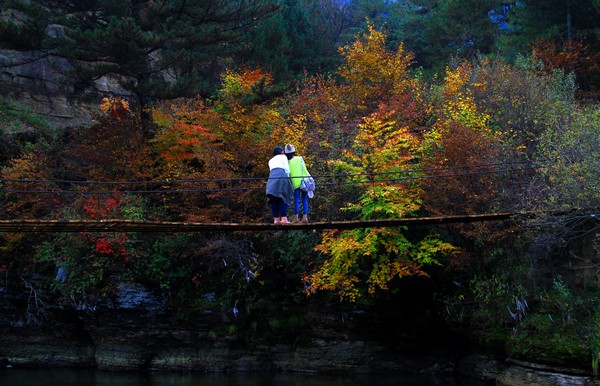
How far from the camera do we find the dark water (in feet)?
48.9

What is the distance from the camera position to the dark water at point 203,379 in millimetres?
14891

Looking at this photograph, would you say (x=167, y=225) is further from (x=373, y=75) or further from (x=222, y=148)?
(x=373, y=75)

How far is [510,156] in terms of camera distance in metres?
14.8

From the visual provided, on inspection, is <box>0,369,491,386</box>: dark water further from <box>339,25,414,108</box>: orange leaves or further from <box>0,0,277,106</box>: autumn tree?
<box>339,25,414,108</box>: orange leaves

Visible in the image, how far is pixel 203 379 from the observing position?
1591cm

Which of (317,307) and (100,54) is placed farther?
(100,54)

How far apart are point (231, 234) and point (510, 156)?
25.9 ft

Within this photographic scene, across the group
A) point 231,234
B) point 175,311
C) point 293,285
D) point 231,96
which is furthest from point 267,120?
point 175,311

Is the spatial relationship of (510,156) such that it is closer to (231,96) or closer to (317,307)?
(317,307)

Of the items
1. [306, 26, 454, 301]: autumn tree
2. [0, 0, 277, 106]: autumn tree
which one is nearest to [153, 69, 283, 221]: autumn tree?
[0, 0, 277, 106]: autumn tree

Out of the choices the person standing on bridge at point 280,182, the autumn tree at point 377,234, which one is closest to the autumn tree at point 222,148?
the autumn tree at point 377,234

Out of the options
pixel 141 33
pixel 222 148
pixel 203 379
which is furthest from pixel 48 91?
pixel 203 379

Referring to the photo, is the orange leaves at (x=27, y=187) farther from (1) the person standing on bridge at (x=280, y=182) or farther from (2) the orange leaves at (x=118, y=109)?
(1) the person standing on bridge at (x=280, y=182)

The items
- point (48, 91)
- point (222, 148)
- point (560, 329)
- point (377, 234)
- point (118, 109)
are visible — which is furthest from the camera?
point (48, 91)
